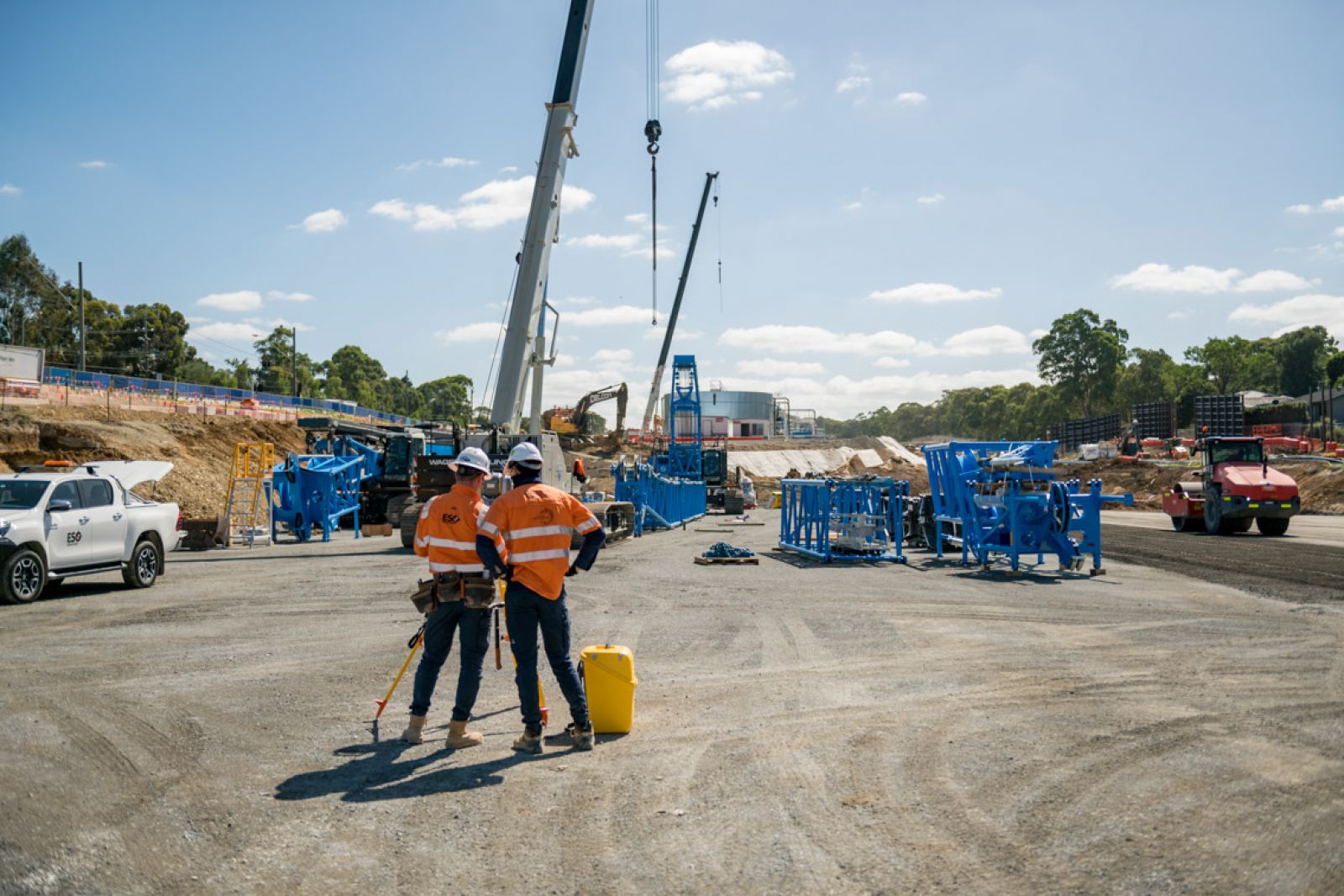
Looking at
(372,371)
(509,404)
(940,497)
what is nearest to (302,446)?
(509,404)

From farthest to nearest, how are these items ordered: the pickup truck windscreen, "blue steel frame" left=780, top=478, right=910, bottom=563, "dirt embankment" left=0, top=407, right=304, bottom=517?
"dirt embankment" left=0, top=407, right=304, bottom=517, "blue steel frame" left=780, top=478, right=910, bottom=563, the pickup truck windscreen

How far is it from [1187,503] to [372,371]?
12163 cm

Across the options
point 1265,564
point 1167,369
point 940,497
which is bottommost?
point 1265,564

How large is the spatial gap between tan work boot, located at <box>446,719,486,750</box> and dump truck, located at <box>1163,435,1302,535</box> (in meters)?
24.6

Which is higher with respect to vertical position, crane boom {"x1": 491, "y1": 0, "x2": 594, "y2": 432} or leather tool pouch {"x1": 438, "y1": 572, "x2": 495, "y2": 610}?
crane boom {"x1": 491, "y1": 0, "x2": 594, "y2": 432}

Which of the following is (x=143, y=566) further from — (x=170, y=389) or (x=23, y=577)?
(x=170, y=389)

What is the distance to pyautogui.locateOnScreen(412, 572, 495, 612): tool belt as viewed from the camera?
6.50 meters

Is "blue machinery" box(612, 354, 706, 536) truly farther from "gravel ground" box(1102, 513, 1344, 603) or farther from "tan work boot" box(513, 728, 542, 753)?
"tan work boot" box(513, 728, 542, 753)

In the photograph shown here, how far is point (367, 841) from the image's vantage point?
488cm

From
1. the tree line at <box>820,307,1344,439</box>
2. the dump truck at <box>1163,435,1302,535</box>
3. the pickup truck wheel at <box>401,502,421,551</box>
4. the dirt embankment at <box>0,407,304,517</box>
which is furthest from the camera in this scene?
the tree line at <box>820,307,1344,439</box>

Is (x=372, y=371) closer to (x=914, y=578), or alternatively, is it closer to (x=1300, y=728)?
(x=914, y=578)

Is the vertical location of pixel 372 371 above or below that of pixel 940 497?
above

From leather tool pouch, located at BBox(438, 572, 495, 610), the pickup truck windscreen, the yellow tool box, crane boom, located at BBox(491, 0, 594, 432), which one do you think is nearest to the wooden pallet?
crane boom, located at BBox(491, 0, 594, 432)

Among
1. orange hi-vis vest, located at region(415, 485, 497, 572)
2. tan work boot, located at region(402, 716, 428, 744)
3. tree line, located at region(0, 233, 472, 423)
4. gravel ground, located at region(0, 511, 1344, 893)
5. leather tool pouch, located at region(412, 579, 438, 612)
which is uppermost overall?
tree line, located at region(0, 233, 472, 423)
